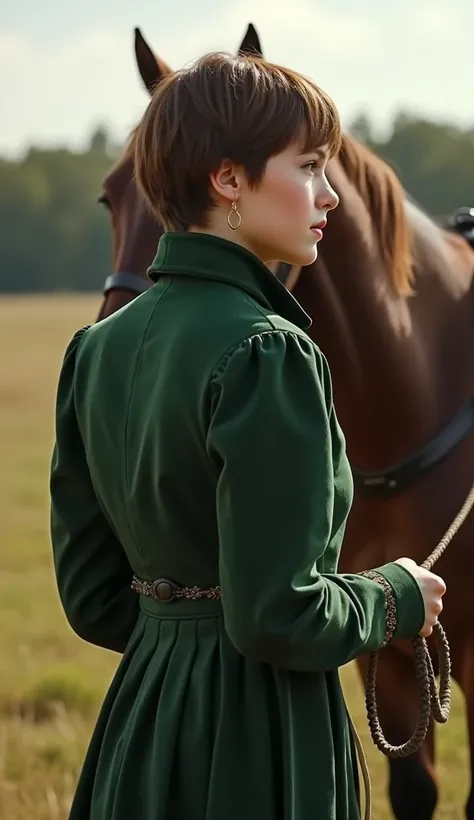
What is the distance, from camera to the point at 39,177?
7669 cm

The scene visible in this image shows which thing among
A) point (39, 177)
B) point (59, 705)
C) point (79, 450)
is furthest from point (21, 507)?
point (39, 177)

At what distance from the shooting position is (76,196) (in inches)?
2950

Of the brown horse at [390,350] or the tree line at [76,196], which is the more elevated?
the brown horse at [390,350]

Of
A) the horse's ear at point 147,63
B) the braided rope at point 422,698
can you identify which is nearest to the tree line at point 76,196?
the horse's ear at point 147,63

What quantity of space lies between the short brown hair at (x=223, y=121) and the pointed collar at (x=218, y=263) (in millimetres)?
49

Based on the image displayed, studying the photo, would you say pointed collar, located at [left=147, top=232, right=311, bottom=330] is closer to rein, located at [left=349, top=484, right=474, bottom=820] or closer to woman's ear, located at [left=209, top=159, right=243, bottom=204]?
woman's ear, located at [left=209, top=159, right=243, bottom=204]

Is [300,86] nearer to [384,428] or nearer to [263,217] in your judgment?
[263,217]

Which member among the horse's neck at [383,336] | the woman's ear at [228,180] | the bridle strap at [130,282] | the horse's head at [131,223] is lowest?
the horse's neck at [383,336]

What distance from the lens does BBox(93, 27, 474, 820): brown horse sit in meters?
3.21

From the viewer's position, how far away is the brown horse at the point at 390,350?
126 inches

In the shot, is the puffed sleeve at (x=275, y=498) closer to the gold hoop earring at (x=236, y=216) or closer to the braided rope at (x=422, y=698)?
the gold hoop earring at (x=236, y=216)

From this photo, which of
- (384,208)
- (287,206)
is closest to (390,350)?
(384,208)

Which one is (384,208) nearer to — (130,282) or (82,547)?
(130,282)

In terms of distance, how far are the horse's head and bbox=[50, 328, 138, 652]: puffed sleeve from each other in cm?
99
